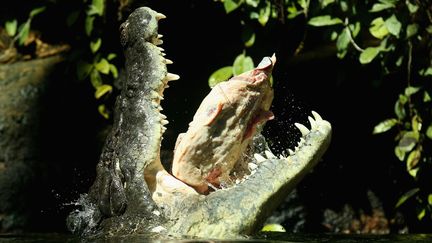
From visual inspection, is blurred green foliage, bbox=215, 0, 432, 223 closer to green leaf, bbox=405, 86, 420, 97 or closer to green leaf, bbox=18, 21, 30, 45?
green leaf, bbox=405, 86, 420, 97

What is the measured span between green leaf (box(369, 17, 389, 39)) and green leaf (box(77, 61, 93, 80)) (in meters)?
2.09

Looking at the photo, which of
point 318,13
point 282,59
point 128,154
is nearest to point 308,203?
point 282,59

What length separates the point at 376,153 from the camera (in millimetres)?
5812

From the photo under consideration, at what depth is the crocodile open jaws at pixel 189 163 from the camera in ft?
8.79

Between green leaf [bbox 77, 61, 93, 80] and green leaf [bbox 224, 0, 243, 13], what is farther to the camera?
green leaf [bbox 77, 61, 93, 80]

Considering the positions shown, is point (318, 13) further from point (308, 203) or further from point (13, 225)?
point (13, 225)

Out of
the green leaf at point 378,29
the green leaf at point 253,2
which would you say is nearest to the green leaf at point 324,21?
the green leaf at point 378,29

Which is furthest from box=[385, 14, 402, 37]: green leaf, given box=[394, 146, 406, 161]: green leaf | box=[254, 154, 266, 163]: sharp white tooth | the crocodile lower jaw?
box=[254, 154, 266, 163]: sharp white tooth

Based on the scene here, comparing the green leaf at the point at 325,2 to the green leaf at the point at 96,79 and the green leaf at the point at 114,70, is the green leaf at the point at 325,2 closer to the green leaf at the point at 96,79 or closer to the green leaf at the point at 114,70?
the green leaf at the point at 114,70

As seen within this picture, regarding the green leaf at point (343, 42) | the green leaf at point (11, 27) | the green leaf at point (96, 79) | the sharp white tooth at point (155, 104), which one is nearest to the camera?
the sharp white tooth at point (155, 104)

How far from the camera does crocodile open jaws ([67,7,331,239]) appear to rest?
2678 mm

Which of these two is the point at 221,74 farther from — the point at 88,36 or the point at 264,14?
the point at 88,36

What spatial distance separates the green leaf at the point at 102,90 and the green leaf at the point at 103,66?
0.11 metres

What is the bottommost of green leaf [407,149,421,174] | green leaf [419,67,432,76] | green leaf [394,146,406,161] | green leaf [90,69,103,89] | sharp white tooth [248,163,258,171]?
green leaf [407,149,421,174]
